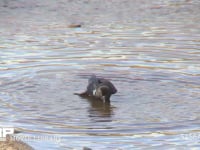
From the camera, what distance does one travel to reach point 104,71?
13930 millimetres

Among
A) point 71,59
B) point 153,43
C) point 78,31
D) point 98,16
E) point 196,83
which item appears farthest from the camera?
point 98,16

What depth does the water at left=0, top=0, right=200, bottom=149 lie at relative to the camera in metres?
10.5

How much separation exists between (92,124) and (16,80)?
274 centimetres

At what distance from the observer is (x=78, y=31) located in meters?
17.0

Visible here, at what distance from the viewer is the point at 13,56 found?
14852 mm

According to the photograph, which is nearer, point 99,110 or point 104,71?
point 99,110

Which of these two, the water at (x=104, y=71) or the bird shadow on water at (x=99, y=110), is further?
the bird shadow on water at (x=99, y=110)

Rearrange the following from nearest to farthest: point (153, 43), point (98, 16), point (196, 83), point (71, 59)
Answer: point (196, 83) → point (71, 59) → point (153, 43) → point (98, 16)

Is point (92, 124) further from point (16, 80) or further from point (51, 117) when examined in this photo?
point (16, 80)

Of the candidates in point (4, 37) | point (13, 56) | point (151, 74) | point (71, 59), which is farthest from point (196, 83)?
point (4, 37)

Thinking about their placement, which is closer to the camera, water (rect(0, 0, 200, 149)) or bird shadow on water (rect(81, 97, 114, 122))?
water (rect(0, 0, 200, 149))

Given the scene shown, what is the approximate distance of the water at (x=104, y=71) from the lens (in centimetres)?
1055

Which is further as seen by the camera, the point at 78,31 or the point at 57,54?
the point at 78,31

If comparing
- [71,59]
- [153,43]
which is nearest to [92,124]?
[71,59]
